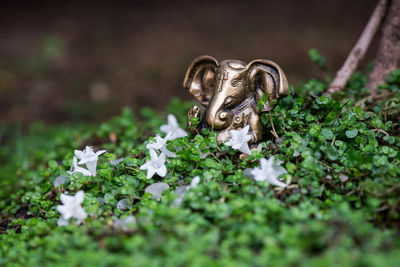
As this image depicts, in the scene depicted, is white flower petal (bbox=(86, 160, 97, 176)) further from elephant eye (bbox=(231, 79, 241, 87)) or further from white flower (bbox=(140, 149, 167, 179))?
elephant eye (bbox=(231, 79, 241, 87))

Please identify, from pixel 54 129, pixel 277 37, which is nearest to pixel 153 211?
pixel 54 129

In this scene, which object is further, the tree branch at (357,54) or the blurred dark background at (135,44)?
the blurred dark background at (135,44)

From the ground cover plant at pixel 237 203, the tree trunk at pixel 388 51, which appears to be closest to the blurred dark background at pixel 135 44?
the tree trunk at pixel 388 51

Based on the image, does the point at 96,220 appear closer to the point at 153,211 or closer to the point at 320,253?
the point at 153,211

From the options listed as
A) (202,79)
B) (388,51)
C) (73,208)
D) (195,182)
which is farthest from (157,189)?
(388,51)

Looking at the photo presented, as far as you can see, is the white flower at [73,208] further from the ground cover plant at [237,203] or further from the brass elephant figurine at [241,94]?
the brass elephant figurine at [241,94]

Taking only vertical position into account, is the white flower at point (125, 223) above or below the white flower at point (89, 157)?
below
